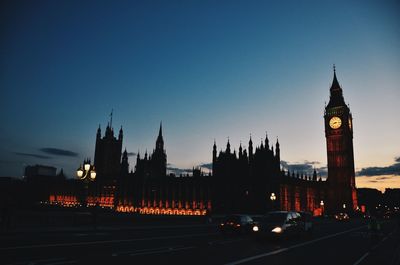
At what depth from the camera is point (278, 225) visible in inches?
732

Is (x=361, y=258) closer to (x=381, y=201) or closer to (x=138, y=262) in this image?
(x=138, y=262)

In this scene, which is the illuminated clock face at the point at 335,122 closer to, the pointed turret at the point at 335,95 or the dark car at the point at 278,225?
the pointed turret at the point at 335,95

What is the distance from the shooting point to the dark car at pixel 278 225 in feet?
60.5

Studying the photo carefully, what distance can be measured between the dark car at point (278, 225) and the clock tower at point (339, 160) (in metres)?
91.9

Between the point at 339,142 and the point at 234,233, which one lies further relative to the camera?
the point at 339,142

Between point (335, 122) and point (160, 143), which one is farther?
point (160, 143)

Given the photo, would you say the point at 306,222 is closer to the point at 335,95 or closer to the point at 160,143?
the point at 335,95

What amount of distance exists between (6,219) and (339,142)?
110205mm

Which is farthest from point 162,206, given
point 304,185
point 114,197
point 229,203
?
point 304,185

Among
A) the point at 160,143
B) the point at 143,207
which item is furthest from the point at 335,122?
the point at 143,207

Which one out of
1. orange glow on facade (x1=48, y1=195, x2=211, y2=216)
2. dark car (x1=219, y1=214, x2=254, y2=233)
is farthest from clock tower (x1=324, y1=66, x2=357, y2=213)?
dark car (x1=219, y1=214, x2=254, y2=233)

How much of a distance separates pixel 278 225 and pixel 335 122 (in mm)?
106323

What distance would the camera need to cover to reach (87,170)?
2456 cm

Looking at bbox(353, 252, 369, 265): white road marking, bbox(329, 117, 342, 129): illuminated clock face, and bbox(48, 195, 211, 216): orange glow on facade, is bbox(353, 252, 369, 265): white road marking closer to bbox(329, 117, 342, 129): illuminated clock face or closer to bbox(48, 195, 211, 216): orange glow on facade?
bbox(48, 195, 211, 216): orange glow on facade
